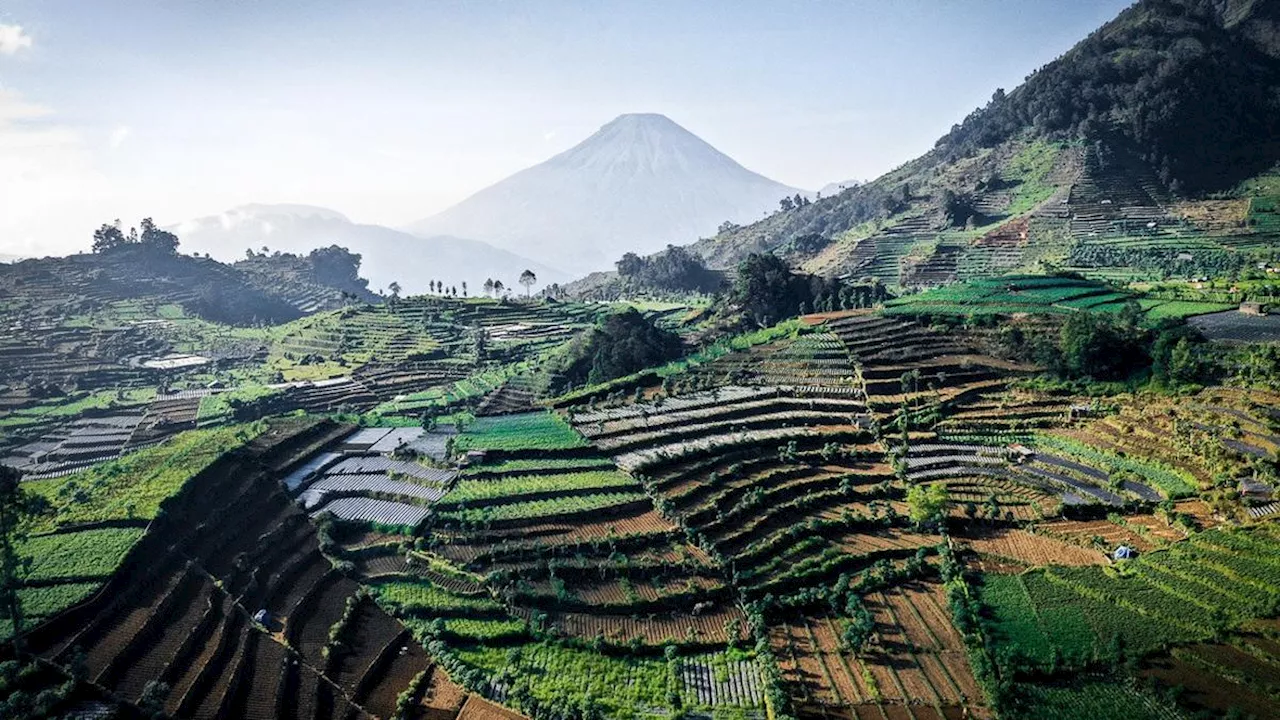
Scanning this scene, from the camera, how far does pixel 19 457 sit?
4072 centimetres

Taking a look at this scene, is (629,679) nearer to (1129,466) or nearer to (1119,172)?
(1129,466)

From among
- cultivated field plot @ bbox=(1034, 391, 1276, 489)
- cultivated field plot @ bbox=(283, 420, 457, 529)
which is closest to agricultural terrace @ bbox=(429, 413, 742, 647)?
cultivated field plot @ bbox=(283, 420, 457, 529)

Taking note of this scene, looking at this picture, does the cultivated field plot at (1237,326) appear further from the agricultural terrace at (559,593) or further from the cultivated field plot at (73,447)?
the cultivated field plot at (73,447)

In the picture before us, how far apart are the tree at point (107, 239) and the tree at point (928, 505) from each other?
9267 centimetres

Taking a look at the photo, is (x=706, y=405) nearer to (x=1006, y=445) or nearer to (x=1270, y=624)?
(x=1006, y=445)

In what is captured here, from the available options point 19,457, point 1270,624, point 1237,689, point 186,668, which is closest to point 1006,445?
point 1270,624

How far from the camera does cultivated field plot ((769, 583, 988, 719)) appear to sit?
18.7 metres

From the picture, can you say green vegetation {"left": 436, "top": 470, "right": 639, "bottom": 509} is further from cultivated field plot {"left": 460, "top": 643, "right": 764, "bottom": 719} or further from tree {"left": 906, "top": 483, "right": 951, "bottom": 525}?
tree {"left": 906, "top": 483, "right": 951, "bottom": 525}

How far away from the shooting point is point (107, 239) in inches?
3361

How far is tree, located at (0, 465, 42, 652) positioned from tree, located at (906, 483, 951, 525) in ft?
85.5

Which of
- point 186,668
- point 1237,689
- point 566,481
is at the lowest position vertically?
point 1237,689

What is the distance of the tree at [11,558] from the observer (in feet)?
62.9

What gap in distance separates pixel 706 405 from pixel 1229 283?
32.0m

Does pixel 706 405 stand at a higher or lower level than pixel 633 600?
higher
